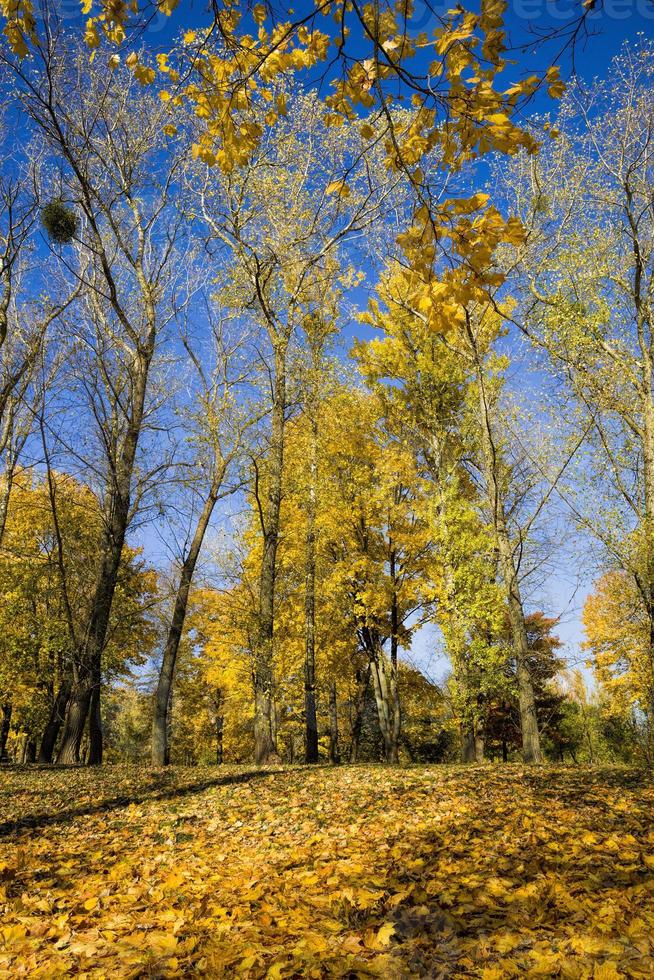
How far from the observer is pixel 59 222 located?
6.89m

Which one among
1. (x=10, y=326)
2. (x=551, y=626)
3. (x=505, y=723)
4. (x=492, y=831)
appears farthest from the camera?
(x=551, y=626)

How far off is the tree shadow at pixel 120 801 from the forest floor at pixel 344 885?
4 centimetres

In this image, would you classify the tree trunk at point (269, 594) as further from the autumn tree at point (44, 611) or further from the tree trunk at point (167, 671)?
the autumn tree at point (44, 611)

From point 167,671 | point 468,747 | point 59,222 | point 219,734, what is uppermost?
point 59,222

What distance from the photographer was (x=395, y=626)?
11625 mm

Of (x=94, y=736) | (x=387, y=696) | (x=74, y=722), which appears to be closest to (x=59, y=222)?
(x=74, y=722)

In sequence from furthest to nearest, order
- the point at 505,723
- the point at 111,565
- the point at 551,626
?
the point at 551,626, the point at 505,723, the point at 111,565

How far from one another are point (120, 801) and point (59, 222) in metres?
7.29

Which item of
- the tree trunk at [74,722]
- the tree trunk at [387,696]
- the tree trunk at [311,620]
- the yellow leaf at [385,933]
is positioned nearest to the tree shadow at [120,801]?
the tree trunk at [311,620]

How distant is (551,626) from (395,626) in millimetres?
16513

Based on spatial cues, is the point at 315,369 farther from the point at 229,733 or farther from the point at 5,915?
the point at 229,733

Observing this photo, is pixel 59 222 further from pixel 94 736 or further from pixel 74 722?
pixel 94 736

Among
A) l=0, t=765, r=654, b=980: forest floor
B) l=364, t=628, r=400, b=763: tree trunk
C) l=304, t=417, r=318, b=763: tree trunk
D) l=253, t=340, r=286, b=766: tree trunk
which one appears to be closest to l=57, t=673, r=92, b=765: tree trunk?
l=253, t=340, r=286, b=766: tree trunk

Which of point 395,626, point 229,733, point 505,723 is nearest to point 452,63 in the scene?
point 395,626
